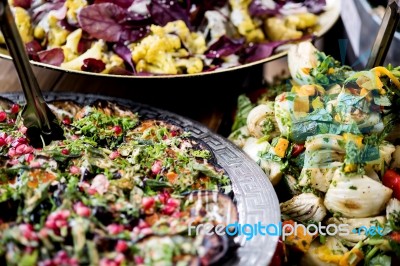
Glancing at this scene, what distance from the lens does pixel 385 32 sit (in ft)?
5.02

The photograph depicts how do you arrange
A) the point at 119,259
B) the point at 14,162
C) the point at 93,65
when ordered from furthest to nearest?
the point at 93,65 → the point at 14,162 → the point at 119,259

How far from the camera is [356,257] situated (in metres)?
1.30

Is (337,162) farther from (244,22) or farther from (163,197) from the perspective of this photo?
(244,22)

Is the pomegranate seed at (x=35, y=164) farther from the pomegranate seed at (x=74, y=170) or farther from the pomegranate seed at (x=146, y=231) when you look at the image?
the pomegranate seed at (x=146, y=231)

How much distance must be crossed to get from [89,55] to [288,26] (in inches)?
32.4

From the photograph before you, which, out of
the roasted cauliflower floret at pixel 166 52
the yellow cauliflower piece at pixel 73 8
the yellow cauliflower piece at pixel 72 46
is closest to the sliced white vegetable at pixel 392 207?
the roasted cauliflower floret at pixel 166 52

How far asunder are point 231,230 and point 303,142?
0.41 m

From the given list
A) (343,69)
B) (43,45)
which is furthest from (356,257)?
(43,45)

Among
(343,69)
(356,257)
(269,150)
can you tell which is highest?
(343,69)

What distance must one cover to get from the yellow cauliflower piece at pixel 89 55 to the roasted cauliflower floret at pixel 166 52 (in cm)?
11

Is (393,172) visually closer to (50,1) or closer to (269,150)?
(269,150)

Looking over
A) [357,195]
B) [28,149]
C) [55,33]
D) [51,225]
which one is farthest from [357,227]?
[55,33]

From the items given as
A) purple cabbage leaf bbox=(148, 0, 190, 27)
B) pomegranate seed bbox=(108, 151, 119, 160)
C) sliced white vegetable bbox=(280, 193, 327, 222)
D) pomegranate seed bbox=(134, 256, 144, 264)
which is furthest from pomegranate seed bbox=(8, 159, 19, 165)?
purple cabbage leaf bbox=(148, 0, 190, 27)

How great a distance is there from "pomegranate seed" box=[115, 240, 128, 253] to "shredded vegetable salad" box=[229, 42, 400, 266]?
0.44 m
